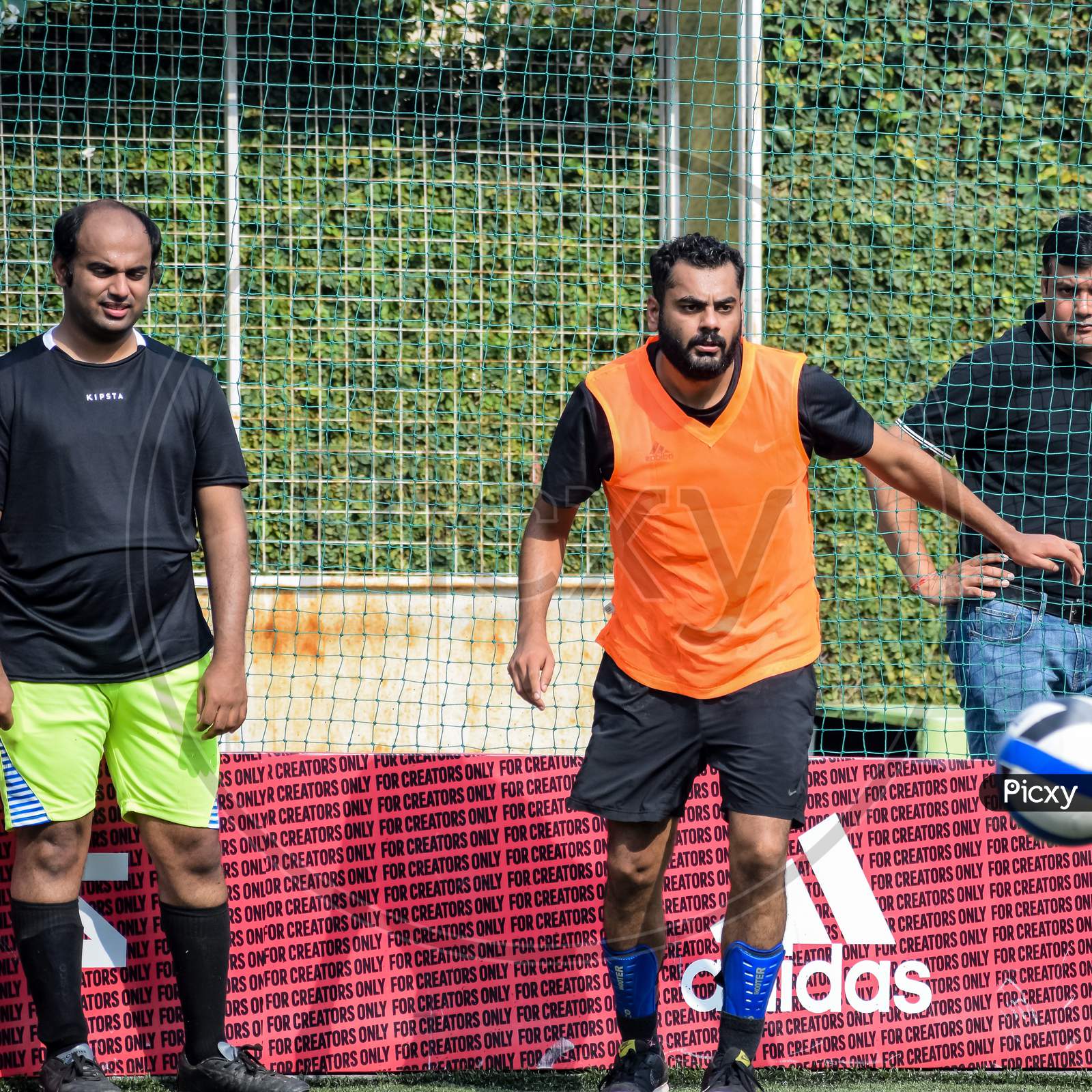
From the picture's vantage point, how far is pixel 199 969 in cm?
338

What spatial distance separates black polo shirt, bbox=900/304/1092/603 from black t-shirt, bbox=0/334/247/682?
7.20ft

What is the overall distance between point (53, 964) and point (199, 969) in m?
0.34

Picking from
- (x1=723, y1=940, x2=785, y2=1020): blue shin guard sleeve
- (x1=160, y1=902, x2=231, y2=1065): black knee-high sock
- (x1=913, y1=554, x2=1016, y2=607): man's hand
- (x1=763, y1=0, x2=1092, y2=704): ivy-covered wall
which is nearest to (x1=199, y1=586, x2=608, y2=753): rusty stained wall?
(x1=763, y1=0, x2=1092, y2=704): ivy-covered wall

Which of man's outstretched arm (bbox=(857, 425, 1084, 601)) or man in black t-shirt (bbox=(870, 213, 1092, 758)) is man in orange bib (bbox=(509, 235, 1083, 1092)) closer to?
man's outstretched arm (bbox=(857, 425, 1084, 601))

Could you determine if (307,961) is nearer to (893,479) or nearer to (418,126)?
(893,479)

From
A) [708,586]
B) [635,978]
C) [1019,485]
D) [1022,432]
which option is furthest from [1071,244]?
[635,978]

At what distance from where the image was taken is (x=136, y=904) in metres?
3.75

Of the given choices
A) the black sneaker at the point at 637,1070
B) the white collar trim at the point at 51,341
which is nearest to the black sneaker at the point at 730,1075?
the black sneaker at the point at 637,1070

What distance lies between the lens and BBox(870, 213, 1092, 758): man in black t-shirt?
153 inches

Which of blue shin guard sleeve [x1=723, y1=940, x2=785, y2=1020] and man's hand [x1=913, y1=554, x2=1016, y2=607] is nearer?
blue shin guard sleeve [x1=723, y1=940, x2=785, y2=1020]

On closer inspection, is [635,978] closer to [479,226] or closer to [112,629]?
[112,629]

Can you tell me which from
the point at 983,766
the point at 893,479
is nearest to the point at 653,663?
the point at 893,479

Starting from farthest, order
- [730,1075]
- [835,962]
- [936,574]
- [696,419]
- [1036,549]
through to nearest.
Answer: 1. [936,574]
2. [835,962]
3. [1036,549]
4. [696,419]
5. [730,1075]

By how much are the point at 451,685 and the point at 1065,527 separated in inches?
132
